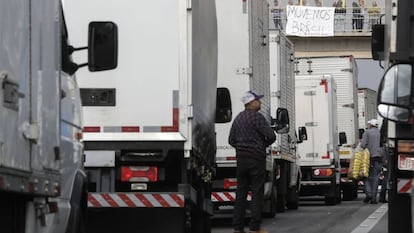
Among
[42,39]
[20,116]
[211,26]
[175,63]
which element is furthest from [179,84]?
[20,116]

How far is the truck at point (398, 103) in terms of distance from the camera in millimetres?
5227

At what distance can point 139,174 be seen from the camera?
992 centimetres

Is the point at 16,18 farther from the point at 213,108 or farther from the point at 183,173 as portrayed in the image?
the point at 213,108

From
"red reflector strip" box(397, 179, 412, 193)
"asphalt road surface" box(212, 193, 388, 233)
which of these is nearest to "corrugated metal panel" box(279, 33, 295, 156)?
"asphalt road surface" box(212, 193, 388, 233)

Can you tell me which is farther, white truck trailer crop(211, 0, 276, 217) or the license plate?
white truck trailer crop(211, 0, 276, 217)

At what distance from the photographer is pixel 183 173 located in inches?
392

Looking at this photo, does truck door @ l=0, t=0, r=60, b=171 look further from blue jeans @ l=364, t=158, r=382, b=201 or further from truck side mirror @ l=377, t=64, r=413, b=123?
blue jeans @ l=364, t=158, r=382, b=201

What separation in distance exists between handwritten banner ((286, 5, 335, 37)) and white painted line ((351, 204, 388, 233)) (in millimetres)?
22915

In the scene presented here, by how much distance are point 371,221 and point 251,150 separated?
5.00 meters

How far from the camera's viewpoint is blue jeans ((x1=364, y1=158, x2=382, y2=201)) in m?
21.9

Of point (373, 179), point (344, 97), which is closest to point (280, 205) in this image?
point (373, 179)

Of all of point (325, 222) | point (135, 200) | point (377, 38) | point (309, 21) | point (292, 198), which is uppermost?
point (309, 21)

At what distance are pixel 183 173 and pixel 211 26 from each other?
3.18 metres

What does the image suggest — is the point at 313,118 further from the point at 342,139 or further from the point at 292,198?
the point at 292,198
